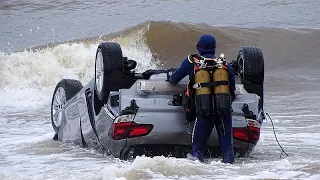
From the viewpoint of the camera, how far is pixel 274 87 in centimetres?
1848

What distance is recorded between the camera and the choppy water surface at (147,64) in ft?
25.2

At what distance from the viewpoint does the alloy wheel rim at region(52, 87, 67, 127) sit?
10.7 metres

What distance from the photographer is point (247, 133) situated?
836cm

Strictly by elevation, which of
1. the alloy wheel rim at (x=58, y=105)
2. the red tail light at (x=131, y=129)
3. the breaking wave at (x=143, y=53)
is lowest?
the breaking wave at (x=143, y=53)

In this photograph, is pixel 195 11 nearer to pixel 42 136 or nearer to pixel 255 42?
pixel 255 42

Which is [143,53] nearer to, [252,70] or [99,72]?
[99,72]

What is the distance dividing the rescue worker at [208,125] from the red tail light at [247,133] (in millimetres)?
207

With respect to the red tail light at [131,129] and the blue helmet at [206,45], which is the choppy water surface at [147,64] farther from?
the blue helmet at [206,45]

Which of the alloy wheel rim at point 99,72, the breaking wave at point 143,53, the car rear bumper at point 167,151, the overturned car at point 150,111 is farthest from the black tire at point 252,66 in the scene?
the breaking wave at point 143,53

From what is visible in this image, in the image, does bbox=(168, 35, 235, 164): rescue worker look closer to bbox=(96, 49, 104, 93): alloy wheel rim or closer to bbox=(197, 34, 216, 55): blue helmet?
bbox=(197, 34, 216, 55): blue helmet

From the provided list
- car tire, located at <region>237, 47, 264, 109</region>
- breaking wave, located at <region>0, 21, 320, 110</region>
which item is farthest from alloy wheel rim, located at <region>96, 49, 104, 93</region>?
breaking wave, located at <region>0, 21, 320, 110</region>

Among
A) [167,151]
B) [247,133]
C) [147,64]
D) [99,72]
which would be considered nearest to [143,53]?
[147,64]

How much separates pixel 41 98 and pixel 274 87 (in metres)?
5.48

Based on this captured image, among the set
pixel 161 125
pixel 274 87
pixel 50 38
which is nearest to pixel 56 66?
pixel 274 87
